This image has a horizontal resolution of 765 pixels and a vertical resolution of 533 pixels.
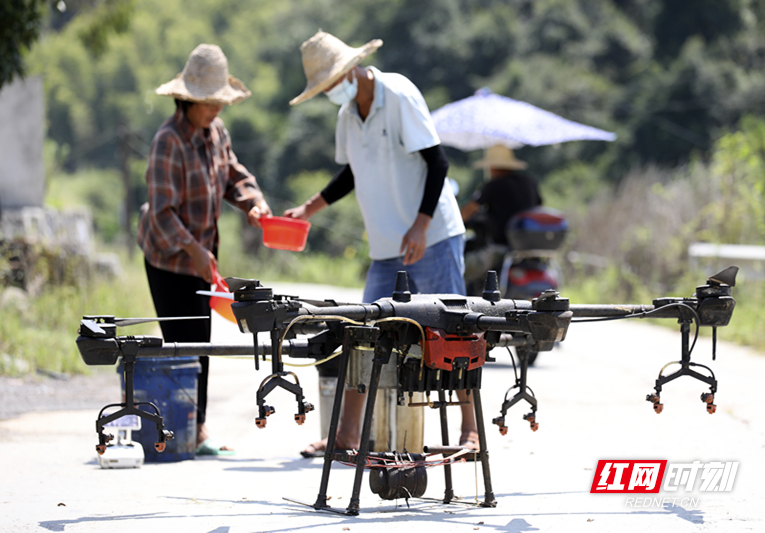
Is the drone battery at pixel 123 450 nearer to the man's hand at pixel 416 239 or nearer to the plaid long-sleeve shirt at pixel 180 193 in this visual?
the plaid long-sleeve shirt at pixel 180 193

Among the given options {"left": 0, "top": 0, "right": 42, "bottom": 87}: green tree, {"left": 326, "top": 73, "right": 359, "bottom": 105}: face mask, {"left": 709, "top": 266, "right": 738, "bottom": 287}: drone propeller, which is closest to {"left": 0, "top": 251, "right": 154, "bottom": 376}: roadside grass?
{"left": 0, "top": 0, "right": 42, "bottom": 87}: green tree

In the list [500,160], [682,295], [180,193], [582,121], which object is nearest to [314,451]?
[180,193]

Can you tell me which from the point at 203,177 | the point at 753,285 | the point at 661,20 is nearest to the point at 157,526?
the point at 203,177

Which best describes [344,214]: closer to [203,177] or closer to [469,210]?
[469,210]

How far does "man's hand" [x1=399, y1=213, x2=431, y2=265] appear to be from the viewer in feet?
15.9

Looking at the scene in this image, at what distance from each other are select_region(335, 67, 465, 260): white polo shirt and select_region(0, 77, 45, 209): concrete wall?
9.15 metres

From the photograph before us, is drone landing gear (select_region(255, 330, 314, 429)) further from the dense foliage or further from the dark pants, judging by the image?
the dense foliage

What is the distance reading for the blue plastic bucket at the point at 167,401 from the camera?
5086mm

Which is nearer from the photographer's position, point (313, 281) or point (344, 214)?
point (313, 281)

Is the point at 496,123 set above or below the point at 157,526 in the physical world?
above

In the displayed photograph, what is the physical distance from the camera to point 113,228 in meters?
47.3

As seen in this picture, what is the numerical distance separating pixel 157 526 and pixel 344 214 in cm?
2959

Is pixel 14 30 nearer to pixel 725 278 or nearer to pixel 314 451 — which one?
pixel 314 451

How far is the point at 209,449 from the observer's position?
5.33 metres
